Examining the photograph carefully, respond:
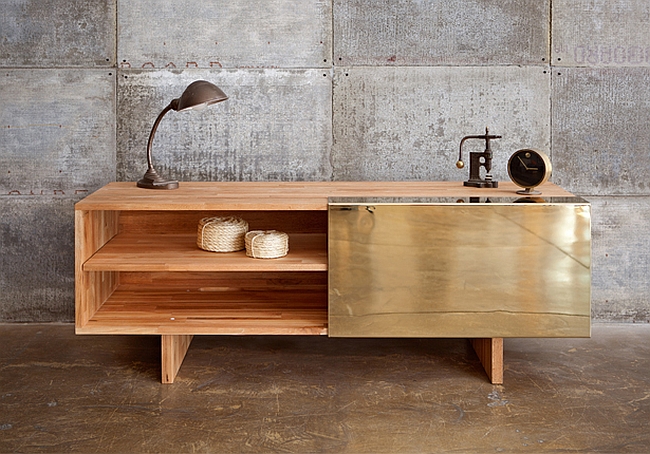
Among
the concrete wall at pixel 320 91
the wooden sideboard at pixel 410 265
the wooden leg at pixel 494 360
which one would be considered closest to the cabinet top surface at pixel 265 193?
the wooden sideboard at pixel 410 265

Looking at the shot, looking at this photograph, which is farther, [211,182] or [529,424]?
[211,182]

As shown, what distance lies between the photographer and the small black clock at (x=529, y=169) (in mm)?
3057

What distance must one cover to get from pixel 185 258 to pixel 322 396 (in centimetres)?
83

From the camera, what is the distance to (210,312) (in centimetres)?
323

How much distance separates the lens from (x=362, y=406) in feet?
9.46

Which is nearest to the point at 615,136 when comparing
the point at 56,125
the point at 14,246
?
the point at 56,125

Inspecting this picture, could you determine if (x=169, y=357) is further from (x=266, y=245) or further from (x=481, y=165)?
(x=481, y=165)

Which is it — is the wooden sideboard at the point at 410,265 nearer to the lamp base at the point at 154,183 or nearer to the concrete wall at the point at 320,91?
the lamp base at the point at 154,183

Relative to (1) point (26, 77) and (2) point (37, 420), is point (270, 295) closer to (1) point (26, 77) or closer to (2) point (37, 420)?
(2) point (37, 420)

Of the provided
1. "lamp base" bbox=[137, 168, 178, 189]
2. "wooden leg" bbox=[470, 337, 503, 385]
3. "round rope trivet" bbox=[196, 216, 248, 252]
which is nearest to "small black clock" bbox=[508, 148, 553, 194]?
"wooden leg" bbox=[470, 337, 503, 385]

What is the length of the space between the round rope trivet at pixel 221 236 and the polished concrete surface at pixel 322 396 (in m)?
0.57

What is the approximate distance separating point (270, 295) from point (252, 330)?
0.51 meters

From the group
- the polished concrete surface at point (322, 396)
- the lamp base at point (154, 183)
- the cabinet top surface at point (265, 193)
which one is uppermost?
the lamp base at point (154, 183)

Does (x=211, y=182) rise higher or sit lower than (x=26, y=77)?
lower
